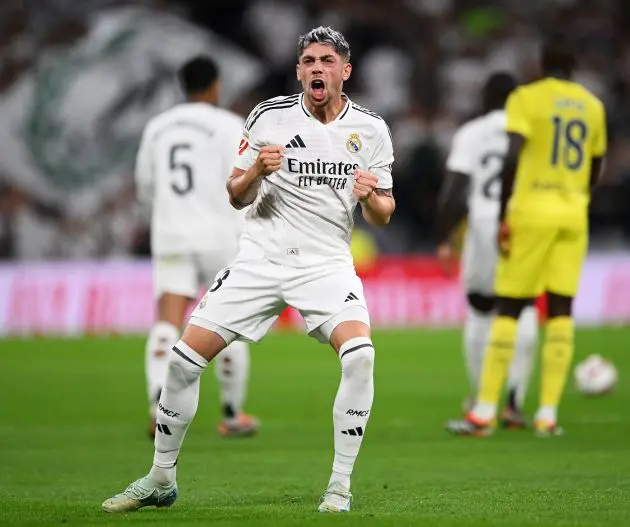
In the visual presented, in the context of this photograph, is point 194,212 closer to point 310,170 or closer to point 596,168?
point 596,168

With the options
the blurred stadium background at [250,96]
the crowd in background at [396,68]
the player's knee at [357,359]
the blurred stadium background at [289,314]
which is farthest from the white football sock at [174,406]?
the crowd in background at [396,68]

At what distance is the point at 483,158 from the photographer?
419 inches

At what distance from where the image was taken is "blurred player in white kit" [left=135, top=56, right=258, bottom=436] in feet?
32.2

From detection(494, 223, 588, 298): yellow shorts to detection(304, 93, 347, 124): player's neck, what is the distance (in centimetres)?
345

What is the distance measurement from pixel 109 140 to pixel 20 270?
473 centimetres

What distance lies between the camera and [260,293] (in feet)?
20.7

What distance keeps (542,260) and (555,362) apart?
0.72 m

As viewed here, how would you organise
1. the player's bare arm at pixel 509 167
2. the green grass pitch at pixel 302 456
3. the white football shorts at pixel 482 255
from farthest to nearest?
the white football shorts at pixel 482 255, the player's bare arm at pixel 509 167, the green grass pitch at pixel 302 456

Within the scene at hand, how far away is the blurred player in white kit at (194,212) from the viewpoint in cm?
983

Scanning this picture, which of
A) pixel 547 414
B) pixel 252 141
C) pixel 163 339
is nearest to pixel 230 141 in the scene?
pixel 163 339

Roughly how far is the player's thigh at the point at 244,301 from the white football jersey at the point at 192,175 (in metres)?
3.49

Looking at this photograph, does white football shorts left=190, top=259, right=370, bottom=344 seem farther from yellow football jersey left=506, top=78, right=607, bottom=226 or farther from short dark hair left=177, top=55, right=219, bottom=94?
short dark hair left=177, top=55, right=219, bottom=94

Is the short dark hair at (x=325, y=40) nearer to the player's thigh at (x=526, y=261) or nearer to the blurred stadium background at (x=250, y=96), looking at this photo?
the player's thigh at (x=526, y=261)

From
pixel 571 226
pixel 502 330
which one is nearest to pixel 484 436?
pixel 502 330
